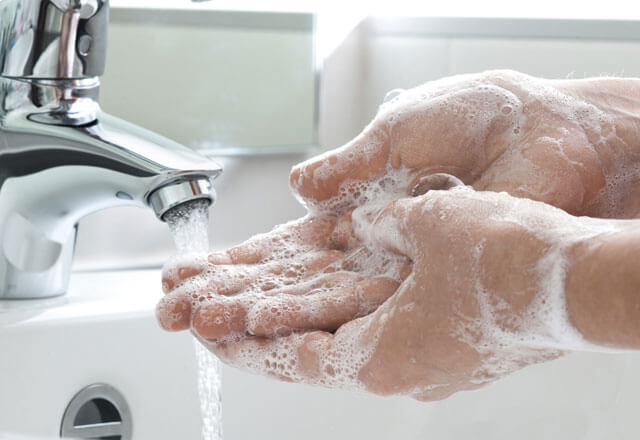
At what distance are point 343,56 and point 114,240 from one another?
0.37 meters

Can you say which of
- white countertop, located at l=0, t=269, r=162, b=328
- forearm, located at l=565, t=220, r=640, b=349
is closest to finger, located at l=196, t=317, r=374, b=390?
forearm, located at l=565, t=220, r=640, b=349

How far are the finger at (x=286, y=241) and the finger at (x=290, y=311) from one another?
72mm

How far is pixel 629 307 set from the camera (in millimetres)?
364

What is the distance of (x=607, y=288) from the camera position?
1.22ft

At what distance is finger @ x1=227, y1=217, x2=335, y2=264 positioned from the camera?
1.97ft

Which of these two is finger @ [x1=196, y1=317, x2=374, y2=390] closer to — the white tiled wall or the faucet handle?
the faucet handle

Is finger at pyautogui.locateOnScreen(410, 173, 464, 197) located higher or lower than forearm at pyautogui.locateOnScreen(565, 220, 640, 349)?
lower

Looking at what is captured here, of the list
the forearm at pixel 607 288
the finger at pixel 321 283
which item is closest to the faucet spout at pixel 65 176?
the finger at pixel 321 283

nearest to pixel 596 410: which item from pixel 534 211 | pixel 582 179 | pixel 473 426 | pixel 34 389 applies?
pixel 473 426

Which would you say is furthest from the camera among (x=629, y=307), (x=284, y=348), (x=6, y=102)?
(x=6, y=102)

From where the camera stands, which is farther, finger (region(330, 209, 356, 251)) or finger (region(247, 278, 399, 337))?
finger (region(330, 209, 356, 251))

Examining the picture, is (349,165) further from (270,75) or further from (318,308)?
(270,75)

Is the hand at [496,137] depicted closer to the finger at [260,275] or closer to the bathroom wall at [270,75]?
the finger at [260,275]

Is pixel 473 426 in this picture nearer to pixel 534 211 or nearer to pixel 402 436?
pixel 402 436
